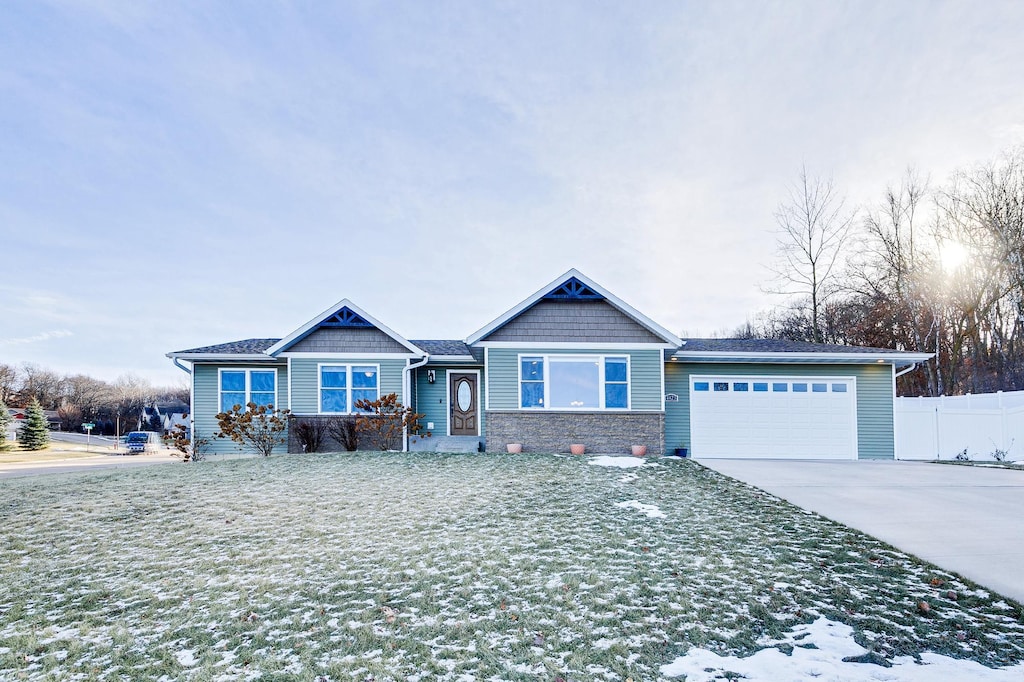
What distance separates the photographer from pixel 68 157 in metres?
18.5

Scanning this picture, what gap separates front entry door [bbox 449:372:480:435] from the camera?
16.5 meters

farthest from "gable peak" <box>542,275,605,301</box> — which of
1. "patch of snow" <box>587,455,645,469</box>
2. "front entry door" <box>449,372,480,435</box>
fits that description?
"patch of snow" <box>587,455,645,469</box>

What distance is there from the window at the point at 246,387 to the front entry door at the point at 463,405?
4.84m

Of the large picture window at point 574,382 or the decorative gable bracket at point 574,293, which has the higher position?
the decorative gable bracket at point 574,293

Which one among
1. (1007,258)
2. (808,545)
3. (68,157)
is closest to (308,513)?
(808,545)

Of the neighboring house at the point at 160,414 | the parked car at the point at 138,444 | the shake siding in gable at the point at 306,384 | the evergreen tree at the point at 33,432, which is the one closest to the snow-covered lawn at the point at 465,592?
the shake siding in gable at the point at 306,384

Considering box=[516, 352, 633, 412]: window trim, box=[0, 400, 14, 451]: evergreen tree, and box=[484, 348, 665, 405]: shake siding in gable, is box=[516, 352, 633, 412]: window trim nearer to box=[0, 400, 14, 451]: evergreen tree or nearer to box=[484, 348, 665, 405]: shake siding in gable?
box=[484, 348, 665, 405]: shake siding in gable

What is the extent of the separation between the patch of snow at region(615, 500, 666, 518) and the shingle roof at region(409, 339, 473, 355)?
323 inches

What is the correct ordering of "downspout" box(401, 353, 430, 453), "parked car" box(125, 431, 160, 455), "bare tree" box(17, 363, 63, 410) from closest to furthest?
"downspout" box(401, 353, 430, 453)
"parked car" box(125, 431, 160, 455)
"bare tree" box(17, 363, 63, 410)

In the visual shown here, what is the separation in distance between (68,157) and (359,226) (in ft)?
29.6

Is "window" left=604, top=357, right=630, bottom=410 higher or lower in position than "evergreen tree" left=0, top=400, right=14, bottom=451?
higher

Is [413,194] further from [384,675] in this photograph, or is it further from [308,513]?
[384,675]

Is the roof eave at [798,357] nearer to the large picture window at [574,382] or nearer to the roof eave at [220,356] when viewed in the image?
the large picture window at [574,382]

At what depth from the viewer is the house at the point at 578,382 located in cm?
1446
